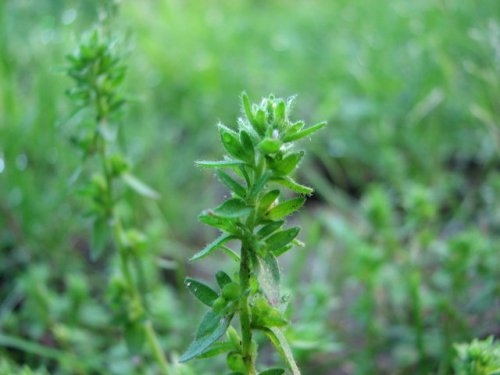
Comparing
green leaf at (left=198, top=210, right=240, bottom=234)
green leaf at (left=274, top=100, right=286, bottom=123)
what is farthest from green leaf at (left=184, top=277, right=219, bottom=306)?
green leaf at (left=274, top=100, right=286, bottom=123)

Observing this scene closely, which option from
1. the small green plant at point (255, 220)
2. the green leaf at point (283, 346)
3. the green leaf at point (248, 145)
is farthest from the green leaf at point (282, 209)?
the green leaf at point (283, 346)

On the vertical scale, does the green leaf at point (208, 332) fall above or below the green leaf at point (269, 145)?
below

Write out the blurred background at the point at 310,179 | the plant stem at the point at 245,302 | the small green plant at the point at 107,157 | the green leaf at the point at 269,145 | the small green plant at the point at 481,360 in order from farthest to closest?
the blurred background at the point at 310,179
the small green plant at the point at 107,157
the small green plant at the point at 481,360
the plant stem at the point at 245,302
the green leaf at the point at 269,145

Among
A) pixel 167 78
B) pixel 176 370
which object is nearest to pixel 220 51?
pixel 167 78

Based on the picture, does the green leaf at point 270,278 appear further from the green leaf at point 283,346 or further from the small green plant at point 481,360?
the small green plant at point 481,360

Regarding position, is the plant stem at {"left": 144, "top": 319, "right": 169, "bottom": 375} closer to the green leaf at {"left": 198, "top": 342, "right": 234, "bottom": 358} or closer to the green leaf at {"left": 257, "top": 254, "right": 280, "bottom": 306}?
the green leaf at {"left": 198, "top": 342, "right": 234, "bottom": 358}

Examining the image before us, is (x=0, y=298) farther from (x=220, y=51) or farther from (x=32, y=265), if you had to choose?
(x=220, y=51)
